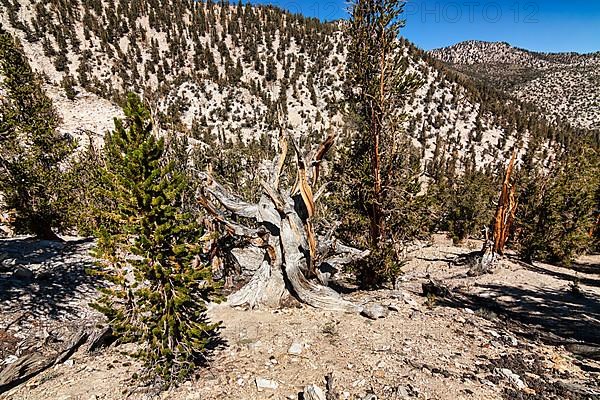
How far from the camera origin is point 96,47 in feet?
148

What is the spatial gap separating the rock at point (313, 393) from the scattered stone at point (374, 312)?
127 inches

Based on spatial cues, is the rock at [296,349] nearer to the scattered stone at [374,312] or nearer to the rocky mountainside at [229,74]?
the scattered stone at [374,312]

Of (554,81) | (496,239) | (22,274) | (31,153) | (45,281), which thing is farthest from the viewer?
(554,81)

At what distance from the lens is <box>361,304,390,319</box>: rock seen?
7.56m

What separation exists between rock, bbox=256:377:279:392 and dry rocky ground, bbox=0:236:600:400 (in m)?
0.02

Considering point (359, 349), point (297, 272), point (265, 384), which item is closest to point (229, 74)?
point (297, 272)

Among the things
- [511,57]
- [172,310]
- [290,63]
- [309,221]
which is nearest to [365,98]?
[309,221]

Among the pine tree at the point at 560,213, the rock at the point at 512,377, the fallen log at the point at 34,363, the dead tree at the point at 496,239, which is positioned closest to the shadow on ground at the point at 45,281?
the fallen log at the point at 34,363

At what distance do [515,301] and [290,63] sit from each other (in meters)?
48.8

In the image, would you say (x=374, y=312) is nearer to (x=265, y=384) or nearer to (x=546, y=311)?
(x=265, y=384)

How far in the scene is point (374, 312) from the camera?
7590 mm

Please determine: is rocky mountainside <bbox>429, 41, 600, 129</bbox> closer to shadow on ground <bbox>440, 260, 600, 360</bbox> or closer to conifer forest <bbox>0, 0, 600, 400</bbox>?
conifer forest <bbox>0, 0, 600, 400</bbox>

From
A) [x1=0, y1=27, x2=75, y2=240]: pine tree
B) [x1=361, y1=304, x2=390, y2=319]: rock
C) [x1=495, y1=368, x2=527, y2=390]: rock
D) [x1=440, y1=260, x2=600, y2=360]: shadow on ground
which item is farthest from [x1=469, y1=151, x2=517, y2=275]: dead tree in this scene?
[x1=0, y1=27, x2=75, y2=240]: pine tree

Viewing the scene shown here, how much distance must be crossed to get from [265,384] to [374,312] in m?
3.53
